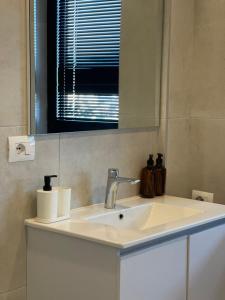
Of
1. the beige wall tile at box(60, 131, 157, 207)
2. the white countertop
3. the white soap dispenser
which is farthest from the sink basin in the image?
the white soap dispenser

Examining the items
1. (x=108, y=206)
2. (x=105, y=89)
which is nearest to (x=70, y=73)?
(x=105, y=89)

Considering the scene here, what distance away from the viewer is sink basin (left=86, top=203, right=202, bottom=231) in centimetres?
208

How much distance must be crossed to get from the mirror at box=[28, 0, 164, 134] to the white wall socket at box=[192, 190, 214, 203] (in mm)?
415

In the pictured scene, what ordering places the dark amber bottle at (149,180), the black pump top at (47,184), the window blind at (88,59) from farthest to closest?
the dark amber bottle at (149,180) → the window blind at (88,59) → the black pump top at (47,184)

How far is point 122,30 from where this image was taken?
227cm

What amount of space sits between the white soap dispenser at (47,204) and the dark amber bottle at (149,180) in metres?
0.60

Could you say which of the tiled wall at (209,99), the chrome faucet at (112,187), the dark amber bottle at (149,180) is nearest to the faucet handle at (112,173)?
the chrome faucet at (112,187)

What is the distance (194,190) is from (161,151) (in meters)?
0.28

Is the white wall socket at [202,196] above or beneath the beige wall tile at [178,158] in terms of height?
beneath

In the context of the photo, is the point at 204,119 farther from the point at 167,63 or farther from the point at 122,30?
the point at 122,30

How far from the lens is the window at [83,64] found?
6.42 feet

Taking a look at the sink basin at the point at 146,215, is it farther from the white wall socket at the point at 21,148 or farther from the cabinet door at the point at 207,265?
the white wall socket at the point at 21,148

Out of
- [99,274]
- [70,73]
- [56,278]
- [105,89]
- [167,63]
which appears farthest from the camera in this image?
[167,63]

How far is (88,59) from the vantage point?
82.4 inches
